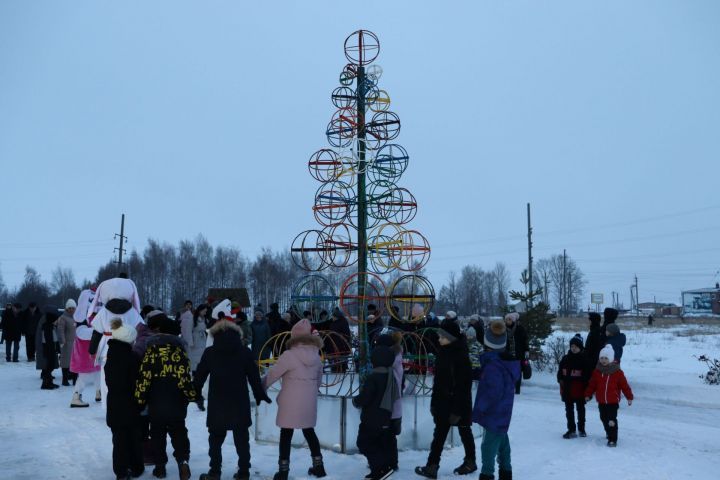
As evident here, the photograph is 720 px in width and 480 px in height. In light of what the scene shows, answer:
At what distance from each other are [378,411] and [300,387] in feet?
2.74

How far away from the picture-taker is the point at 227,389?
21.3 feet

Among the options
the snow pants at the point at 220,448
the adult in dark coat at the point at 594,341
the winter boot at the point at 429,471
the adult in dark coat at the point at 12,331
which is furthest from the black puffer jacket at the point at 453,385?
the adult in dark coat at the point at 12,331

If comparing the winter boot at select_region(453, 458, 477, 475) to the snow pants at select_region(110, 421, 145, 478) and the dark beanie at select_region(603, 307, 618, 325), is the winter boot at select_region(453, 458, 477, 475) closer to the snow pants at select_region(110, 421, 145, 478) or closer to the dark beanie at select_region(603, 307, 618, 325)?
the snow pants at select_region(110, 421, 145, 478)

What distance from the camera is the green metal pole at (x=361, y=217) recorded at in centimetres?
911

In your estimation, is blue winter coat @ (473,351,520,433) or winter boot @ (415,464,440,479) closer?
blue winter coat @ (473,351,520,433)

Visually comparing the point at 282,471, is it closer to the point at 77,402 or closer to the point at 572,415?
the point at 572,415

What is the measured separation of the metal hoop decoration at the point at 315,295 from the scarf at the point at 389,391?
7.83 ft

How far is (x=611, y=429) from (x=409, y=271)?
3.32m

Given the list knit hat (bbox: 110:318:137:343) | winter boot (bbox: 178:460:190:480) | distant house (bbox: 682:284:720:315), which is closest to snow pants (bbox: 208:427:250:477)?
winter boot (bbox: 178:460:190:480)

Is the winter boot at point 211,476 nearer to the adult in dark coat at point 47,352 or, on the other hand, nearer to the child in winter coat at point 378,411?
the child in winter coat at point 378,411

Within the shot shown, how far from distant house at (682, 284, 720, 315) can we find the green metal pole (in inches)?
3563

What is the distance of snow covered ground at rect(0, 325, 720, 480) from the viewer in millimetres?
7234

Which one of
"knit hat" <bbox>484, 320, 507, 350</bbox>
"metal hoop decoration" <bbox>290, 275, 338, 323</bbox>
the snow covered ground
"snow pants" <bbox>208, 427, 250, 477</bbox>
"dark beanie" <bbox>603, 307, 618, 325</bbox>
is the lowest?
the snow covered ground

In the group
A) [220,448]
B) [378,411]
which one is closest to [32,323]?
[220,448]
